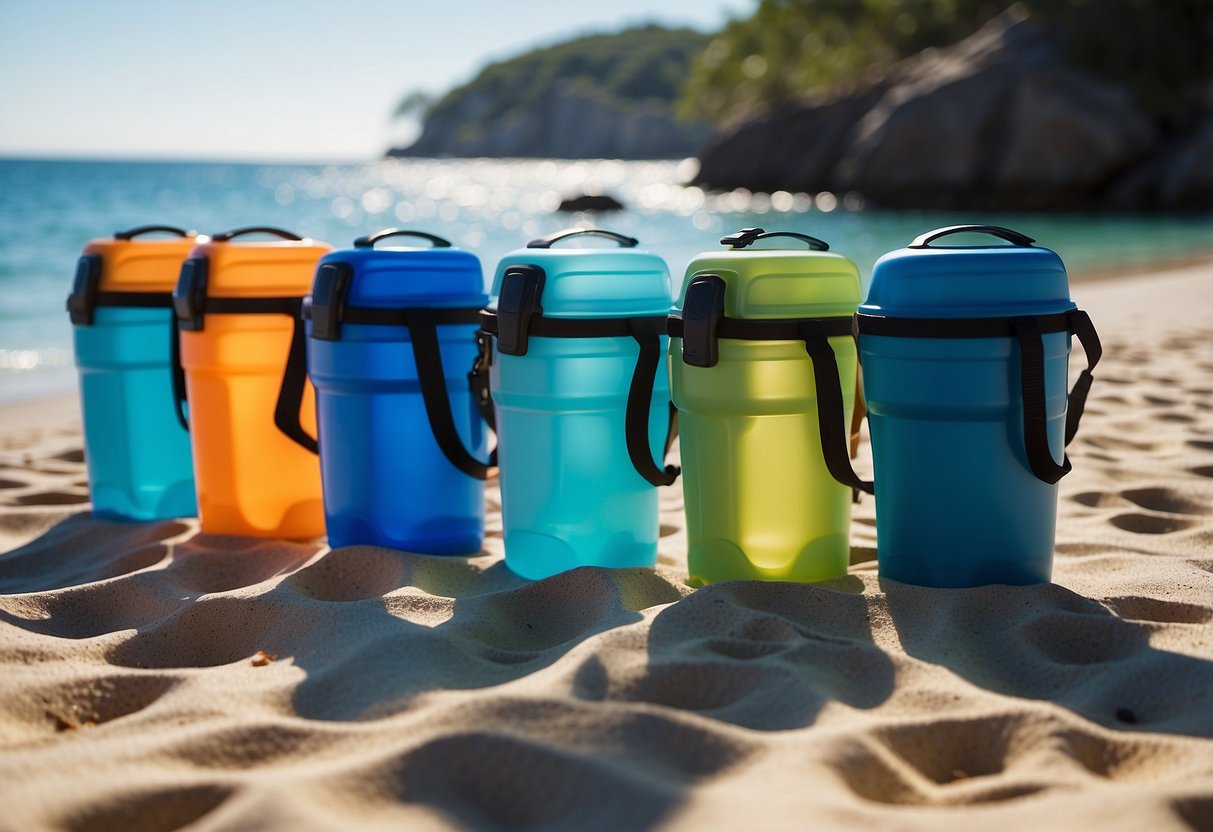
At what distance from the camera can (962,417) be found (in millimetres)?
2305

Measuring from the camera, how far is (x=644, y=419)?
249cm

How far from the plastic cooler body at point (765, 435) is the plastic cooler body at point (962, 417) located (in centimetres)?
12

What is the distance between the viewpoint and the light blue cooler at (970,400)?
7.41 ft

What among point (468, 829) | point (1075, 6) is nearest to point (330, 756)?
point (468, 829)

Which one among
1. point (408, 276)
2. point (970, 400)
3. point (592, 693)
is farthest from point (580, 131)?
point (592, 693)

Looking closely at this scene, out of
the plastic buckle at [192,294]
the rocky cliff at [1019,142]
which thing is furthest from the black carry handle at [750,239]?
the rocky cliff at [1019,142]

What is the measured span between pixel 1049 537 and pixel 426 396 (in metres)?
1.43

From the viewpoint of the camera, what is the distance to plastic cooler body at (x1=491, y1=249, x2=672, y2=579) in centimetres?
251

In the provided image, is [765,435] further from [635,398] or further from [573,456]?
[573,456]

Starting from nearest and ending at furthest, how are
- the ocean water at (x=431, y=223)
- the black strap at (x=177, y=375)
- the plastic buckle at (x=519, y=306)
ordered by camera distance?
the plastic buckle at (x=519, y=306) → the black strap at (x=177, y=375) → the ocean water at (x=431, y=223)

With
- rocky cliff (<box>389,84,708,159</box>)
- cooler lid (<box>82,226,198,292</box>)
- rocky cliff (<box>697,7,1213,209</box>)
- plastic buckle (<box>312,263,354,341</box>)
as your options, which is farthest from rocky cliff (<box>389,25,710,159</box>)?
plastic buckle (<box>312,263,354,341</box>)

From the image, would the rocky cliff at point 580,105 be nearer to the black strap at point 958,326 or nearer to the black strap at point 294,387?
the black strap at point 294,387

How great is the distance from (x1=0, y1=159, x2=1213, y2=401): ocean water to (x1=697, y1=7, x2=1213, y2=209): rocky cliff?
1.04 m

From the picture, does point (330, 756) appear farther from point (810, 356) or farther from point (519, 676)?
point (810, 356)
